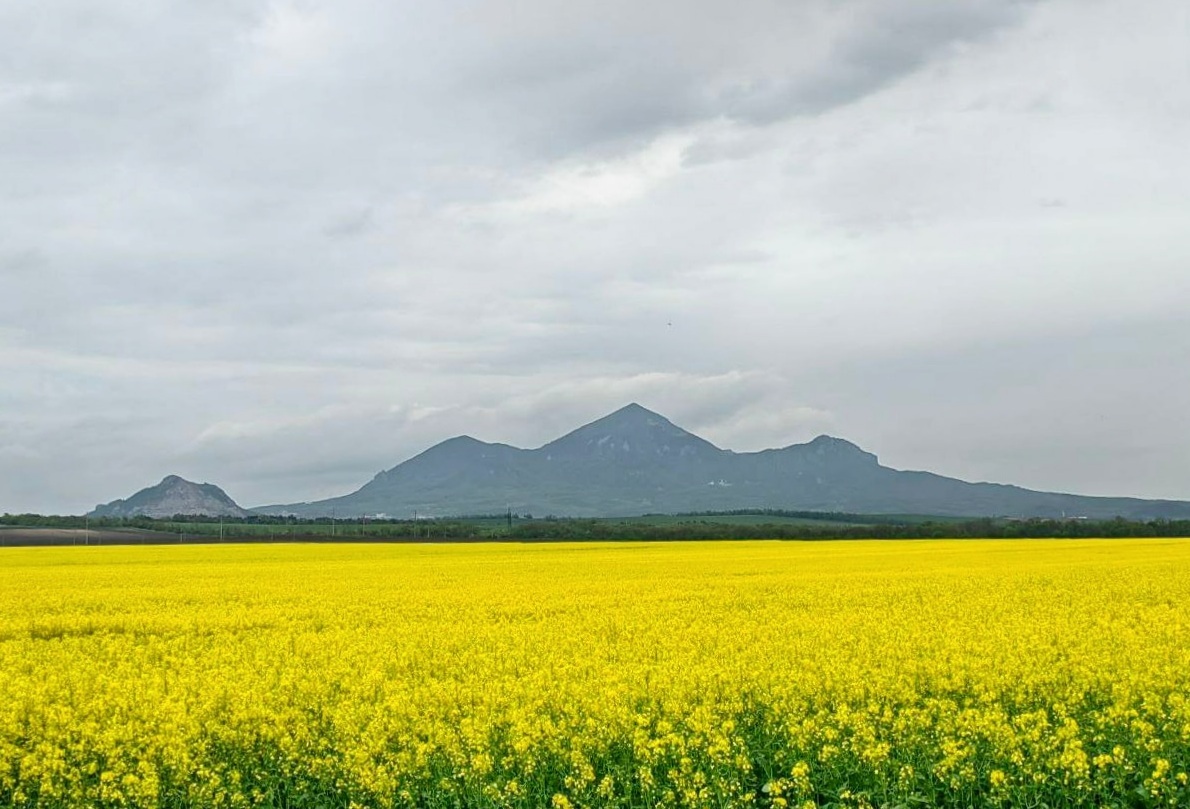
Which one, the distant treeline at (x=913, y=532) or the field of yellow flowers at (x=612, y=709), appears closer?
the field of yellow flowers at (x=612, y=709)

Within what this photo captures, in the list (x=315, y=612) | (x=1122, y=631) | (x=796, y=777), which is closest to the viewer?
(x=796, y=777)

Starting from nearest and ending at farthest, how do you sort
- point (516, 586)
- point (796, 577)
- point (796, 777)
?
point (796, 777), point (516, 586), point (796, 577)

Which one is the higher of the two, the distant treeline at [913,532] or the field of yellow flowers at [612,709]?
the field of yellow flowers at [612,709]

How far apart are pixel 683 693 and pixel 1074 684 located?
14.9 feet

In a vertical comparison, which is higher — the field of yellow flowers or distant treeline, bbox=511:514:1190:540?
the field of yellow flowers

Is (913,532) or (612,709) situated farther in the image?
(913,532)

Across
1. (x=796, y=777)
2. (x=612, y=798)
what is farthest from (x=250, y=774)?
(x=796, y=777)

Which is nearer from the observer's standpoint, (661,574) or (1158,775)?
(1158,775)

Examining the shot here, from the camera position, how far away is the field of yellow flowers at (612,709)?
8328 millimetres

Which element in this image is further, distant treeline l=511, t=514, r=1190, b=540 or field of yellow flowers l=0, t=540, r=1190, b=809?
distant treeline l=511, t=514, r=1190, b=540

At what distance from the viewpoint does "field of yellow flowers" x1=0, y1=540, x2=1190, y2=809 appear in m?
8.33

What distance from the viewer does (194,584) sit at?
31.7 metres

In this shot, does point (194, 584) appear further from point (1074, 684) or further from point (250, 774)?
point (1074, 684)

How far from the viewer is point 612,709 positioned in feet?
32.6
